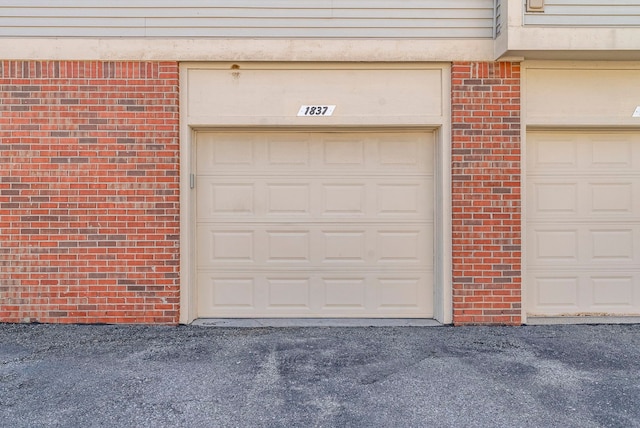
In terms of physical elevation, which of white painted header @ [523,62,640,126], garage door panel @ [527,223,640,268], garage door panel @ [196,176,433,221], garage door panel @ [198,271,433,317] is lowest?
garage door panel @ [198,271,433,317]

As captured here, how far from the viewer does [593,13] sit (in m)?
5.19

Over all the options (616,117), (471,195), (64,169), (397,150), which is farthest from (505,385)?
(64,169)

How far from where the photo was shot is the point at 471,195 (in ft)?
17.9

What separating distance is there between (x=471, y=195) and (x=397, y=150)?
3.32 feet

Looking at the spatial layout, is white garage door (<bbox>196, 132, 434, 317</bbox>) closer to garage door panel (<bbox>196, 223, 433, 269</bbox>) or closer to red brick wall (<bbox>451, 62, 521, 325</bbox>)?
garage door panel (<bbox>196, 223, 433, 269</bbox>)

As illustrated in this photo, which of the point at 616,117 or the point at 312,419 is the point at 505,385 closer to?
the point at 312,419

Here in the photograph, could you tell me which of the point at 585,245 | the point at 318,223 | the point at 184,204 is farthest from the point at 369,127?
the point at 585,245

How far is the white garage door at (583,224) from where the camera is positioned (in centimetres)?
566

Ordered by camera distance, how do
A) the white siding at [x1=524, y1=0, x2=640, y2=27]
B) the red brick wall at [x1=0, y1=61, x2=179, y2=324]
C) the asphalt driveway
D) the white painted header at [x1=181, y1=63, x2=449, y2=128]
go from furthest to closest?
the white painted header at [x1=181, y1=63, x2=449, y2=128] → the red brick wall at [x1=0, y1=61, x2=179, y2=324] → the white siding at [x1=524, y1=0, x2=640, y2=27] → the asphalt driveway

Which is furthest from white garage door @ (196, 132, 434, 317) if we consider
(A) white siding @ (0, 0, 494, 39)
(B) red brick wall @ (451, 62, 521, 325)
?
(A) white siding @ (0, 0, 494, 39)

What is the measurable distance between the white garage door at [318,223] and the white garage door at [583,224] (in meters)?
1.30

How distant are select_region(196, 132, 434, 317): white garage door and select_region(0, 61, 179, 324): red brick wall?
1.75ft

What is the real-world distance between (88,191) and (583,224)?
5.83 m

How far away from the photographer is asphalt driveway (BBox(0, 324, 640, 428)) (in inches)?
126
